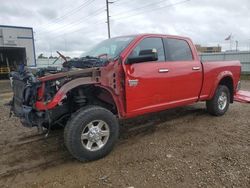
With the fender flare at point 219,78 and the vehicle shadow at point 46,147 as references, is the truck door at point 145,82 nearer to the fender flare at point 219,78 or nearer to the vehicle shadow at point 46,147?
the vehicle shadow at point 46,147

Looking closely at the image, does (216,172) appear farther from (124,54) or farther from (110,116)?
(124,54)

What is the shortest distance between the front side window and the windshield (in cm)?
20

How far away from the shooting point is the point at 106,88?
4.40 metres

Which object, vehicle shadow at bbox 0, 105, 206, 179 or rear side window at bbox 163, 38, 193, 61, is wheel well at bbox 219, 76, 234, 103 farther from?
rear side window at bbox 163, 38, 193, 61

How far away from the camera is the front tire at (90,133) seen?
3.98m

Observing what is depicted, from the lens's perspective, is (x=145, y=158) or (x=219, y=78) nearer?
(x=145, y=158)

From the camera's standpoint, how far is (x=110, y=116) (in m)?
4.32

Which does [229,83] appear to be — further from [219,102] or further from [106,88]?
[106,88]

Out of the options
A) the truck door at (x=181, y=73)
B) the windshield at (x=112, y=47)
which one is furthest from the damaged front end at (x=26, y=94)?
the truck door at (x=181, y=73)

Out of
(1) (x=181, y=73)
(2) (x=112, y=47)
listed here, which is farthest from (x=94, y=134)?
(1) (x=181, y=73)

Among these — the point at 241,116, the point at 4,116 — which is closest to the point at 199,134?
the point at 241,116

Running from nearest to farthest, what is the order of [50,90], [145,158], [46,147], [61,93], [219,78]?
[61,93]
[50,90]
[145,158]
[46,147]
[219,78]

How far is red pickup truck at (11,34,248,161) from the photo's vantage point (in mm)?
4023

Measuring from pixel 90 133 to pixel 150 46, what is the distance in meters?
2.07
